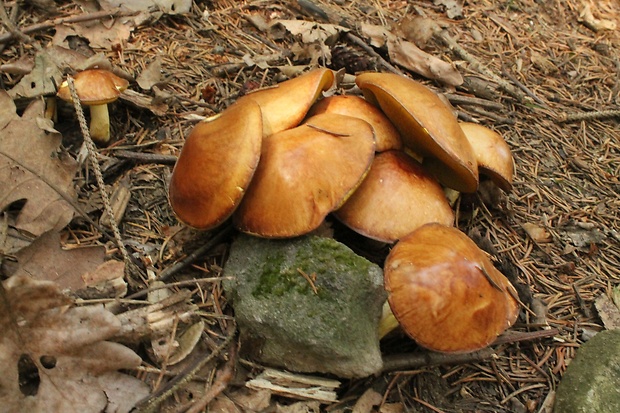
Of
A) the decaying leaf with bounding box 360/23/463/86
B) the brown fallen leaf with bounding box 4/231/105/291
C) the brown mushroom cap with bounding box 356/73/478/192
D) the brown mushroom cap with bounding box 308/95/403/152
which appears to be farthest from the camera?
the decaying leaf with bounding box 360/23/463/86

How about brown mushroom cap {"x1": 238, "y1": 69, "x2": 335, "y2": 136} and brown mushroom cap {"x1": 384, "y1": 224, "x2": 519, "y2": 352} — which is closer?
brown mushroom cap {"x1": 384, "y1": 224, "x2": 519, "y2": 352}

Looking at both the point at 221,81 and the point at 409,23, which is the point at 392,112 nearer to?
the point at 221,81

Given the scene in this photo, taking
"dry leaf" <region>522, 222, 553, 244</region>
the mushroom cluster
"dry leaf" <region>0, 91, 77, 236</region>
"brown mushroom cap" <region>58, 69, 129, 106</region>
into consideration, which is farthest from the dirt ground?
the mushroom cluster

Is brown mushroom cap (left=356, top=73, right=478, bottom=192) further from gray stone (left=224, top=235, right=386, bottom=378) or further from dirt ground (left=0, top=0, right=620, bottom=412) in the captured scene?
gray stone (left=224, top=235, right=386, bottom=378)

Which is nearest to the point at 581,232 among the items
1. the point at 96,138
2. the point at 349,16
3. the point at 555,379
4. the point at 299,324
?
the point at 555,379

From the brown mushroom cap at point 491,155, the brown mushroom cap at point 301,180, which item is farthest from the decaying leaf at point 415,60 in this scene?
the brown mushroom cap at point 301,180

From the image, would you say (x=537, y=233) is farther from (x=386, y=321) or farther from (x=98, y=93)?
(x=98, y=93)

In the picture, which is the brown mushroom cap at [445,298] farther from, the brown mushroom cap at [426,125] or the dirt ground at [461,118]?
the brown mushroom cap at [426,125]
